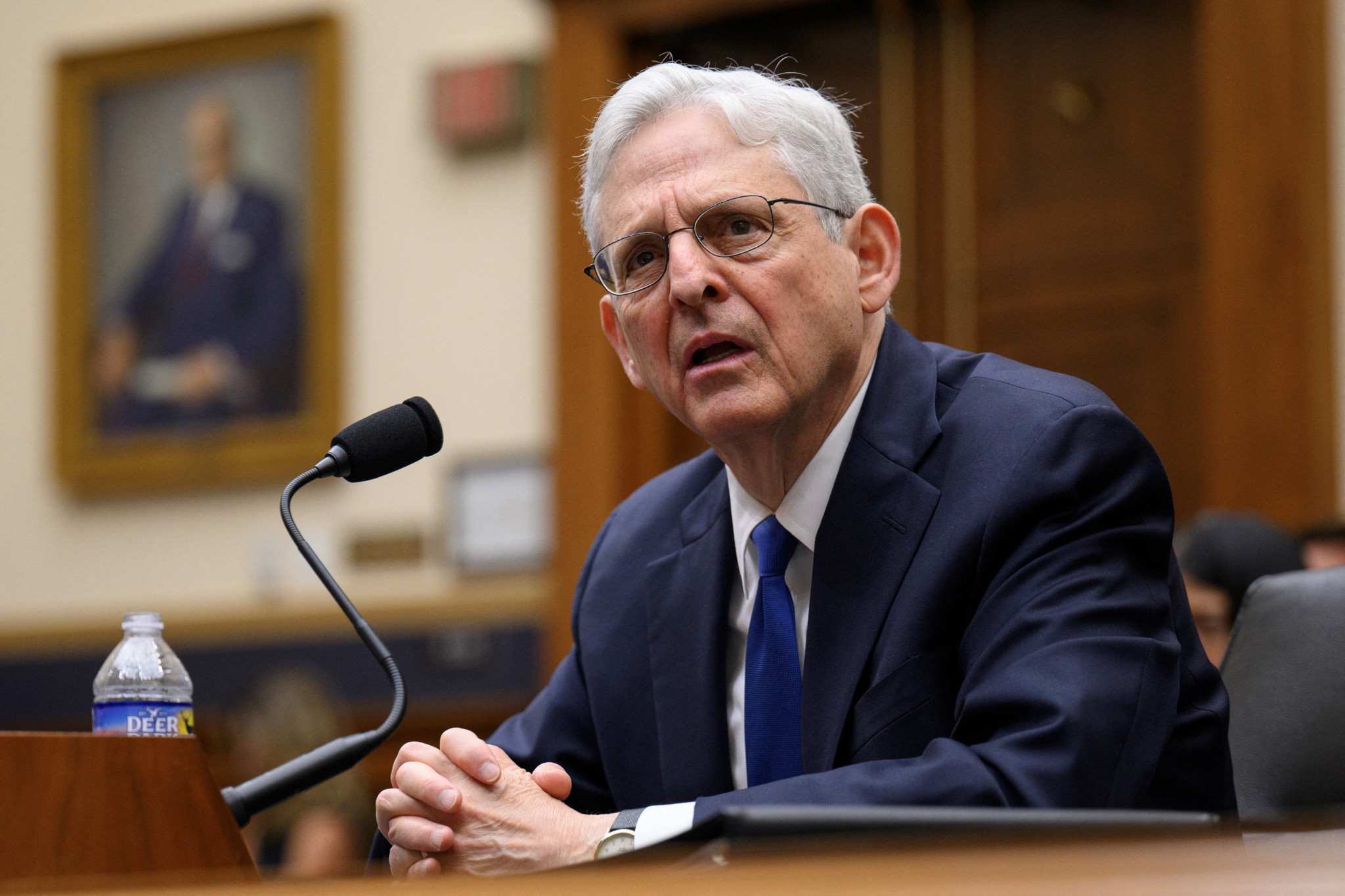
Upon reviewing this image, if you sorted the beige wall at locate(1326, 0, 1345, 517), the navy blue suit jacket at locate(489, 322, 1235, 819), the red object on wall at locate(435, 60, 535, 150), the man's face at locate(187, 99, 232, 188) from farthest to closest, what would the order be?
1. the man's face at locate(187, 99, 232, 188)
2. the red object on wall at locate(435, 60, 535, 150)
3. the beige wall at locate(1326, 0, 1345, 517)
4. the navy blue suit jacket at locate(489, 322, 1235, 819)

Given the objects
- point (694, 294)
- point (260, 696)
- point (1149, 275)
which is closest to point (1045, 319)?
point (1149, 275)

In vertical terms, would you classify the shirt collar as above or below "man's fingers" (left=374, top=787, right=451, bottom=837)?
above

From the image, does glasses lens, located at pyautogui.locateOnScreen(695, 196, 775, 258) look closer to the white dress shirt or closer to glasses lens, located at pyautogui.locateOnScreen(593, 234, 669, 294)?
glasses lens, located at pyautogui.locateOnScreen(593, 234, 669, 294)

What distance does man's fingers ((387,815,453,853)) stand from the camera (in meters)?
1.49

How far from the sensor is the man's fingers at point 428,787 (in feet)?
4.90

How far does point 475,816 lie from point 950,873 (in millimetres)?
828

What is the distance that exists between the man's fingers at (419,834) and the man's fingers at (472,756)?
6cm

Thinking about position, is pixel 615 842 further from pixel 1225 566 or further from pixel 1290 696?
pixel 1225 566

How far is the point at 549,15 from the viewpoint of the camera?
489 centimetres

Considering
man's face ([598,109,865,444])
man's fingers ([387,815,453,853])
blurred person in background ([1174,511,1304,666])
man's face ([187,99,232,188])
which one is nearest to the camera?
man's fingers ([387,815,453,853])

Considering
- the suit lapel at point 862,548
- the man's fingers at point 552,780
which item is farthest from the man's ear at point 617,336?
the man's fingers at point 552,780

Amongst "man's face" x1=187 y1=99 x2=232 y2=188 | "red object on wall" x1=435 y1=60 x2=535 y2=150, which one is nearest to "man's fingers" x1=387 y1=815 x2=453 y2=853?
"red object on wall" x1=435 y1=60 x2=535 y2=150

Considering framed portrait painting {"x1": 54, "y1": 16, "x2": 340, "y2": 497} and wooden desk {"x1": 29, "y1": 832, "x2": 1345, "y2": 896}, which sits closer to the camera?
wooden desk {"x1": 29, "y1": 832, "x2": 1345, "y2": 896}

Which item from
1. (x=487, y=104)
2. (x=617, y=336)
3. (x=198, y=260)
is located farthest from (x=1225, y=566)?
(x=198, y=260)
